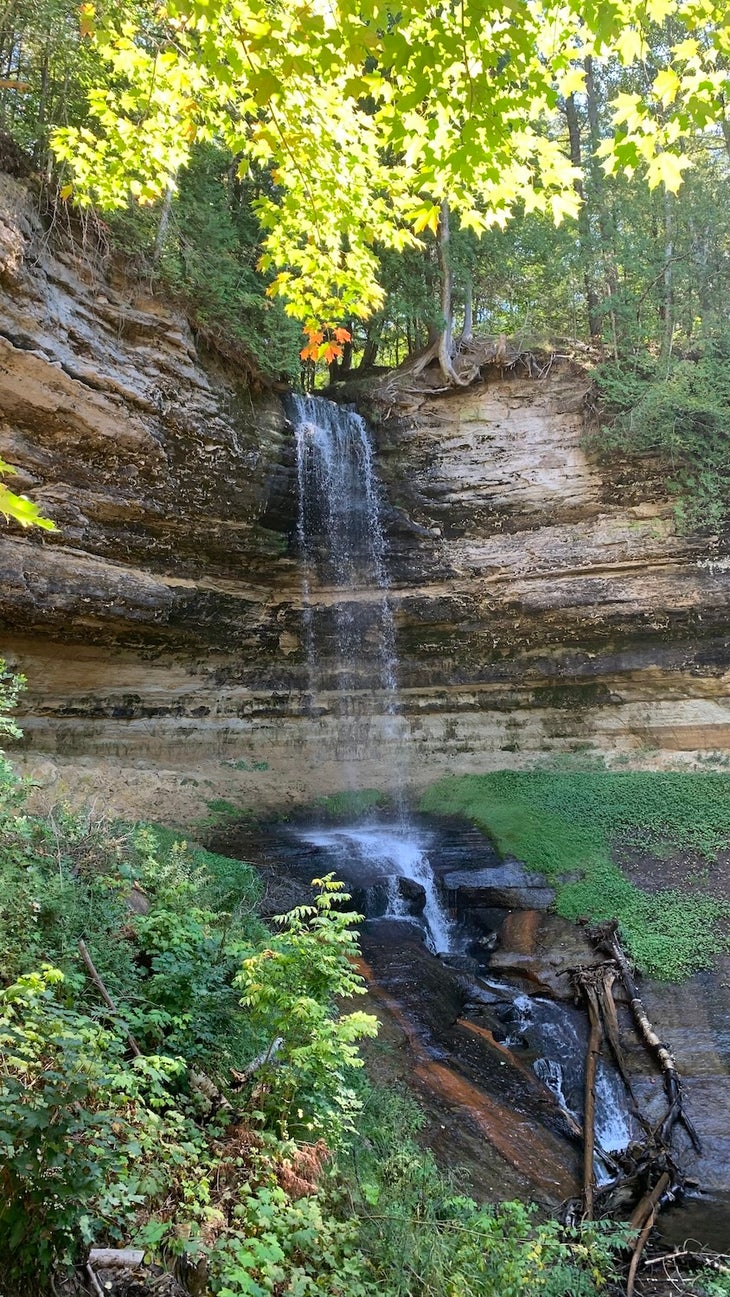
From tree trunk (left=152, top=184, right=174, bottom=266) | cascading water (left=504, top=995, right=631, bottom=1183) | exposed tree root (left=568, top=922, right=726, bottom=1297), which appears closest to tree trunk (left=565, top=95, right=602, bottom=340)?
tree trunk (left=152, top=184, right=174, bottom=266)

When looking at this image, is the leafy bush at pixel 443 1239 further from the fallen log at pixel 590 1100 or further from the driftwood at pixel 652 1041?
the driftwood at pixel 652 1041

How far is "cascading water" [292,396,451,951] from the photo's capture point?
14.4 meters

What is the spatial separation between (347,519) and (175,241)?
5770 millimetres

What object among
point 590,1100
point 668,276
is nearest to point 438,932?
point 590,1100

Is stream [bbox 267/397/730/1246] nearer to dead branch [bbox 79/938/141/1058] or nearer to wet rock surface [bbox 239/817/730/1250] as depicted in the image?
wet rock surface [bbox 239/817/730/1250]

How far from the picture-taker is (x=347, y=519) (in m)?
14.8

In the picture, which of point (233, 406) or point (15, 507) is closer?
point (15, 507)

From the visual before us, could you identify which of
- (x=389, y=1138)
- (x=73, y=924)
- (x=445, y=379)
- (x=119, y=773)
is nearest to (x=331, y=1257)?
(x=389, y=1138)

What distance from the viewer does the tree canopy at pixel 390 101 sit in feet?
10.2

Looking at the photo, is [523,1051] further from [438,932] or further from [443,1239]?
[443,1239]

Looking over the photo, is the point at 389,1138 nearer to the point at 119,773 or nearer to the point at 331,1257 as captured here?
the point at 331,1257

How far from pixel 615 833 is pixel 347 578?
7.18 m

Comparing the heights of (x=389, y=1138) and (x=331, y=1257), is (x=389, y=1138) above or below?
below

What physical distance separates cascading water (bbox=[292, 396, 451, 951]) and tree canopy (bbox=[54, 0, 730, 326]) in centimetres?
973
